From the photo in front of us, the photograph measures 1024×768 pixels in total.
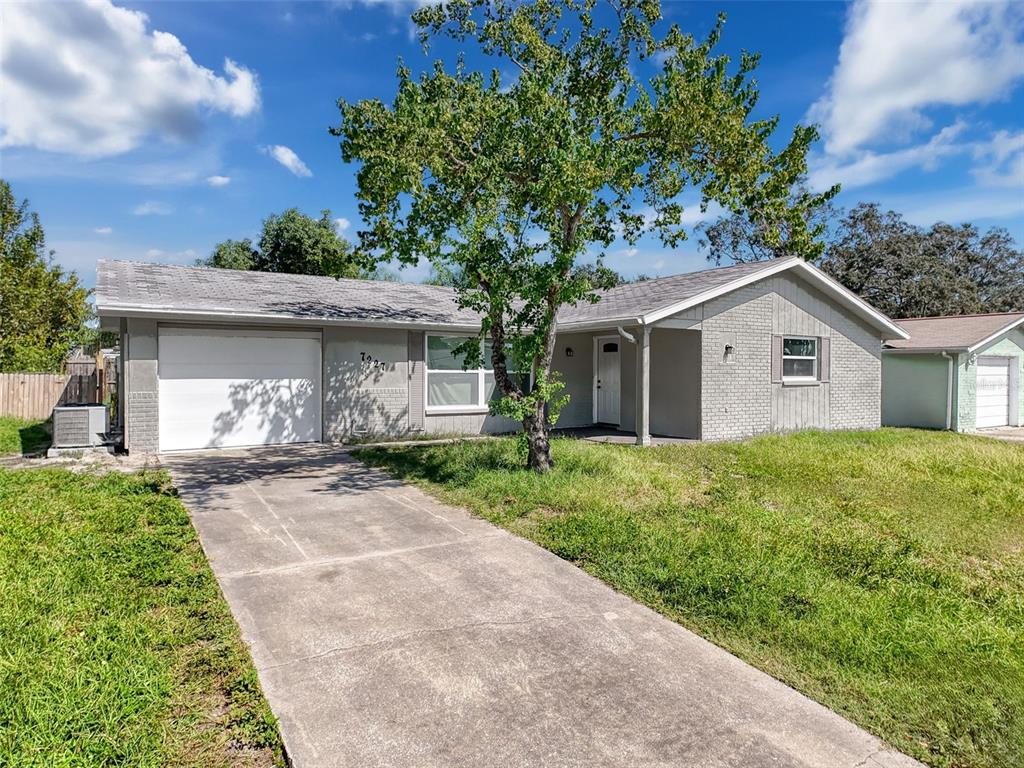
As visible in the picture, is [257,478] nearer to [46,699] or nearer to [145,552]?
[145,552]

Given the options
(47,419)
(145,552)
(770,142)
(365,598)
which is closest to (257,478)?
(145,552)

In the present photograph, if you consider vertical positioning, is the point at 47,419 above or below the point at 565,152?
below

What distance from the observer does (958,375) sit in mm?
15602

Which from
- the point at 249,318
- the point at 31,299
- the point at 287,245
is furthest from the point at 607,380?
the point at 287,245

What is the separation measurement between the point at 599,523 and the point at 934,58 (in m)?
10.5

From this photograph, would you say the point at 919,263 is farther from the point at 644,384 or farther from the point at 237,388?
the point at 237,388

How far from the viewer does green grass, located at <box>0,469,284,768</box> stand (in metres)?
2.61

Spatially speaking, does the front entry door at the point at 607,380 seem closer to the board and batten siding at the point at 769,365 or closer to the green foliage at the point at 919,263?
the board and batten siding at the point at 769,365

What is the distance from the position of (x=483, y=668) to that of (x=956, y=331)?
1849 cm

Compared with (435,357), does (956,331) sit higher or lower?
higher

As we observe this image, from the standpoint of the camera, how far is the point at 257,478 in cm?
855

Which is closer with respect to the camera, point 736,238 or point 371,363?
point 371,363

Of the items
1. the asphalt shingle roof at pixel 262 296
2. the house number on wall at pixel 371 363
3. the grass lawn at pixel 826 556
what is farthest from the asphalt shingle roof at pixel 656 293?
the house number on wall at pixel 371 363

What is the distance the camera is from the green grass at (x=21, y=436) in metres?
10.9
